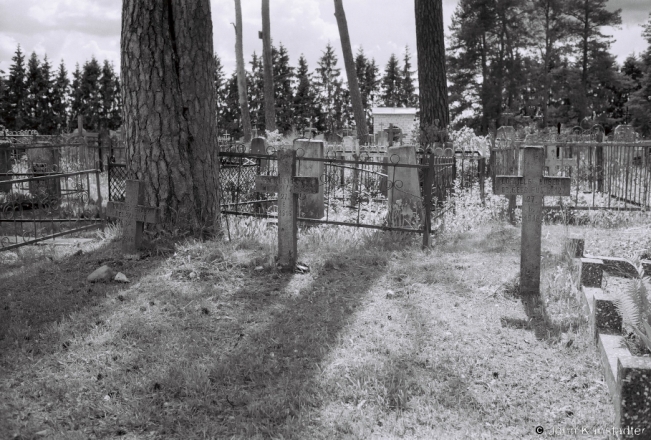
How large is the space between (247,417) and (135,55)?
4613 mm

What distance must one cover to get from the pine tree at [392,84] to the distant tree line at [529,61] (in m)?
30.3

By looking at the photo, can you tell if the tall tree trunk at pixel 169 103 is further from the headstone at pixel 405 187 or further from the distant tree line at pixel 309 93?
the distant tree line at pixel 309 93

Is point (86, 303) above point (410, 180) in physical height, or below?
below

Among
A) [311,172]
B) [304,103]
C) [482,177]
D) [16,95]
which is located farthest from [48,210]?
[304,103]

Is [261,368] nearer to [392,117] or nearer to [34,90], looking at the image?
[392,117]

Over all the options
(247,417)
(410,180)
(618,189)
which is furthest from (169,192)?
(618,189)

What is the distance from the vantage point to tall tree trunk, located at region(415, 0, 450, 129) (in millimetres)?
12781

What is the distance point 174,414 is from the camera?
11.2ft

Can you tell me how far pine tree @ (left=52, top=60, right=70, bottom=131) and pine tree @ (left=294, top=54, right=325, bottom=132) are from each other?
69.4ft

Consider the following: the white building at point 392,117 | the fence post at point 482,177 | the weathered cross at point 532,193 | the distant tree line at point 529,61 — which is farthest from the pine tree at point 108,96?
the weathered cross at point 532,193

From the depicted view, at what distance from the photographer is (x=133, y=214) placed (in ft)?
20.8

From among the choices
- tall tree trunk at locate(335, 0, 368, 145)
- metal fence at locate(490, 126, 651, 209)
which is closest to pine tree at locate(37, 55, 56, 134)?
tall tree trunk at locate(335, 0, 368, 145)

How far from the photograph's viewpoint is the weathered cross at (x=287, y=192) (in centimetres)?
590

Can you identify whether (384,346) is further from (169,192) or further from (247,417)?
(169,192)
